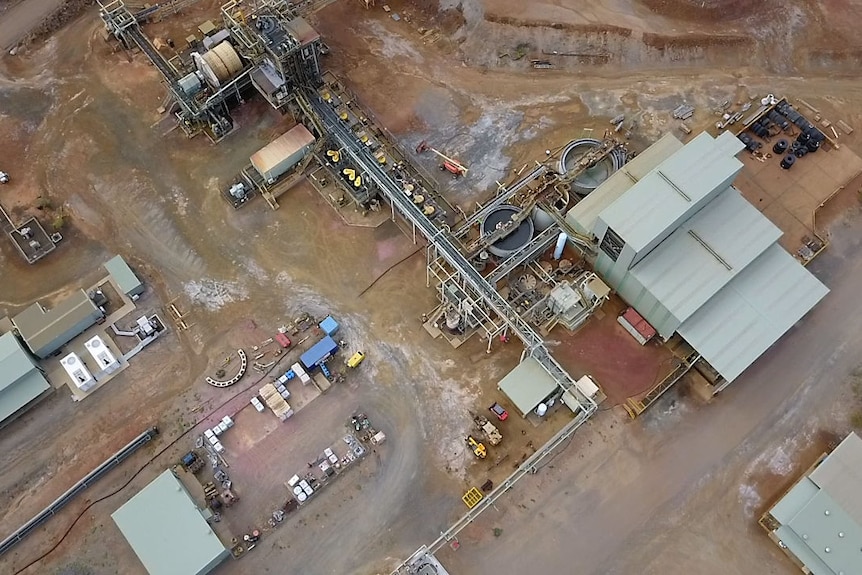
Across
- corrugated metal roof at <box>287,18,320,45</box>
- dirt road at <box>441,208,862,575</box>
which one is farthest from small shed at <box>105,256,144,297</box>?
dirt road at <box>441,208,862,575</box>

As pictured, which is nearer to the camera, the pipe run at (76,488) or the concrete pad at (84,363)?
the pipe run at (76,488)

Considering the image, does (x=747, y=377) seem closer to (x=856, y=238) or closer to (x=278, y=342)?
(x=856, y=238)

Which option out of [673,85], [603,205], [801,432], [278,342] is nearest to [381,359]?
[278,342]

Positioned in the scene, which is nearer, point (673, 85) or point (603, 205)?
point (603, 205)

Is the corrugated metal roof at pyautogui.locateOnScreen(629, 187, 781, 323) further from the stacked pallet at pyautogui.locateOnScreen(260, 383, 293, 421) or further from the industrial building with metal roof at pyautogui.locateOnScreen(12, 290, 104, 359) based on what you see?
the industrial building with metal roof at pyautogui.locateOnScreen(12, 290, 104, 359)

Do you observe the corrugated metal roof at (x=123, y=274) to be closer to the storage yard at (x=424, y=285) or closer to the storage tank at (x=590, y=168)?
the storage yard at (x=424, y=285)

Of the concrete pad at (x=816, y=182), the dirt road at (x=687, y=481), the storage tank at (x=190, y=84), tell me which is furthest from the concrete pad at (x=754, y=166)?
the storage tank at (x=190, y=84)

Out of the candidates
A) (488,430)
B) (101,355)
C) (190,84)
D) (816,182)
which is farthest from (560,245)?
(101,355)
